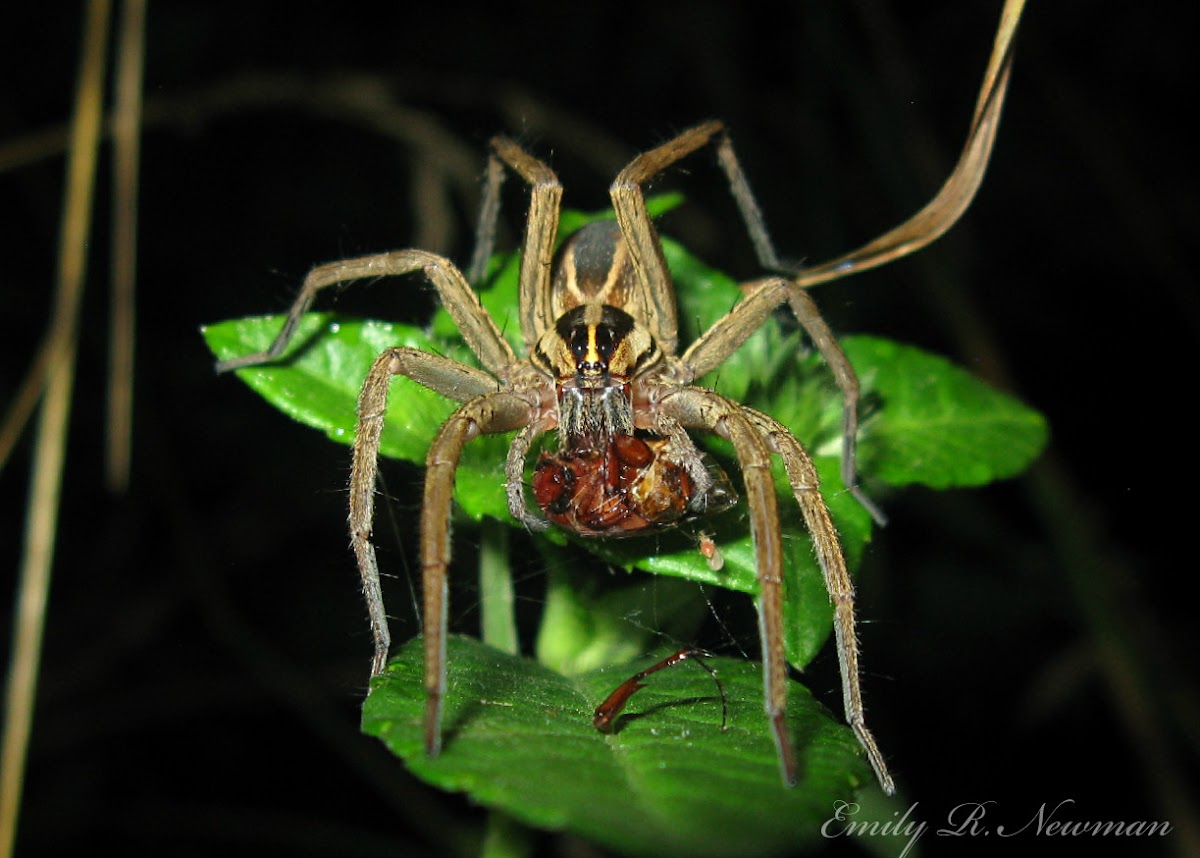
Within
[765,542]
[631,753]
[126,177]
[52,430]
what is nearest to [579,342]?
[765,542]

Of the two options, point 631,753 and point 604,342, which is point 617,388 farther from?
point 631,753

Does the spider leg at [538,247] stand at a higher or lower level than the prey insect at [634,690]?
higher

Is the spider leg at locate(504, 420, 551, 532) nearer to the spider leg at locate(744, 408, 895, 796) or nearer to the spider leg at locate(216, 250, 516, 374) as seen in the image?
the spider leg at locate(216, 250, 516, 374)

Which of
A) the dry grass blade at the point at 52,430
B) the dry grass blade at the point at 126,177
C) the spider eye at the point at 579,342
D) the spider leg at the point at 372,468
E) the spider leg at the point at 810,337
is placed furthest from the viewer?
the dry grass blade at the point at 126,177

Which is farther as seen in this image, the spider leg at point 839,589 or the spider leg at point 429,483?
the spider leg at point 839,589

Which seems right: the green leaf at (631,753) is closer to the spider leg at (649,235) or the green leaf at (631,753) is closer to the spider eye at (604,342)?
the spider eye at (604,342)

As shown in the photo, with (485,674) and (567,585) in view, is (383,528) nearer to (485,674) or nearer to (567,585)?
(567,585)

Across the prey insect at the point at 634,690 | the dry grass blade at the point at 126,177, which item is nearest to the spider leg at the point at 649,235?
the prey insect at the point at 634,690
